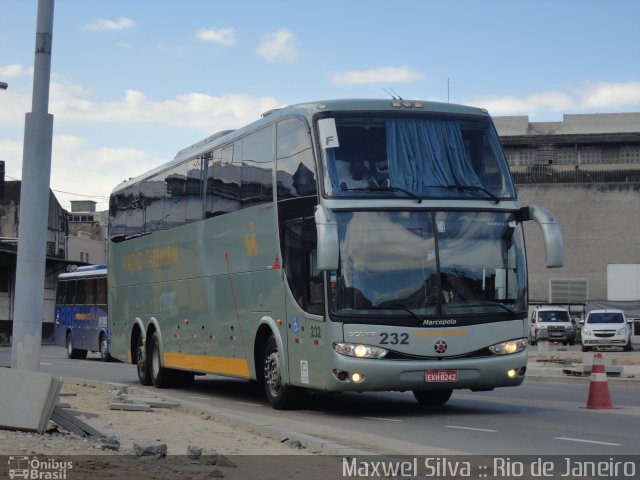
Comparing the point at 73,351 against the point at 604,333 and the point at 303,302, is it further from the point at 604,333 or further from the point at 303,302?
the point at 303,302

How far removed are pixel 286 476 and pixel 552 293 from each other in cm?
7082

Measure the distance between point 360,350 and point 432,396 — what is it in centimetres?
363

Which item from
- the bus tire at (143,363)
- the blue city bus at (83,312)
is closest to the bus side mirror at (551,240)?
the bus tire at (143,363)

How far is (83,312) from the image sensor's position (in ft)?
139

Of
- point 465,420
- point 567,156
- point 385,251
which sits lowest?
point 465,420

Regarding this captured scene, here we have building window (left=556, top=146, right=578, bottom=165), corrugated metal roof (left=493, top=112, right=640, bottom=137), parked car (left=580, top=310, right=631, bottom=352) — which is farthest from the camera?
corrugated metal roof (left=493, top=112, right=640, bottom=137)

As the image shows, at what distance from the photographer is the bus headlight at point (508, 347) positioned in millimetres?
16234

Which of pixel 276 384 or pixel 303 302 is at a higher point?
pixel 303 302

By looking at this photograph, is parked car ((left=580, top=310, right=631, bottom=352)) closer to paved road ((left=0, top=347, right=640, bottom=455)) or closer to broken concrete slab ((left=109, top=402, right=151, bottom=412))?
paved road ((left=0, top=347, right=640, bottom=455))

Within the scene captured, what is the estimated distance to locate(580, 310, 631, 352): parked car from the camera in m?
51.8

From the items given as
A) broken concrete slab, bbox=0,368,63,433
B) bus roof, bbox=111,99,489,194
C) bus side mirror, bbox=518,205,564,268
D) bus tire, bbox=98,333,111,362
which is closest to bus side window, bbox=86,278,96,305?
bus tire, bbox=98,333,111,362

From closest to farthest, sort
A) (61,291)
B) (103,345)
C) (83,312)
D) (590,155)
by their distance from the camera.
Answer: (103,345), (83,312), (61,291), (590,155)

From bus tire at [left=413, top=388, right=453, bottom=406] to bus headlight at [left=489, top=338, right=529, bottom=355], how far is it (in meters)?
2.66

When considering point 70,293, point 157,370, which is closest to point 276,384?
point 157,370
